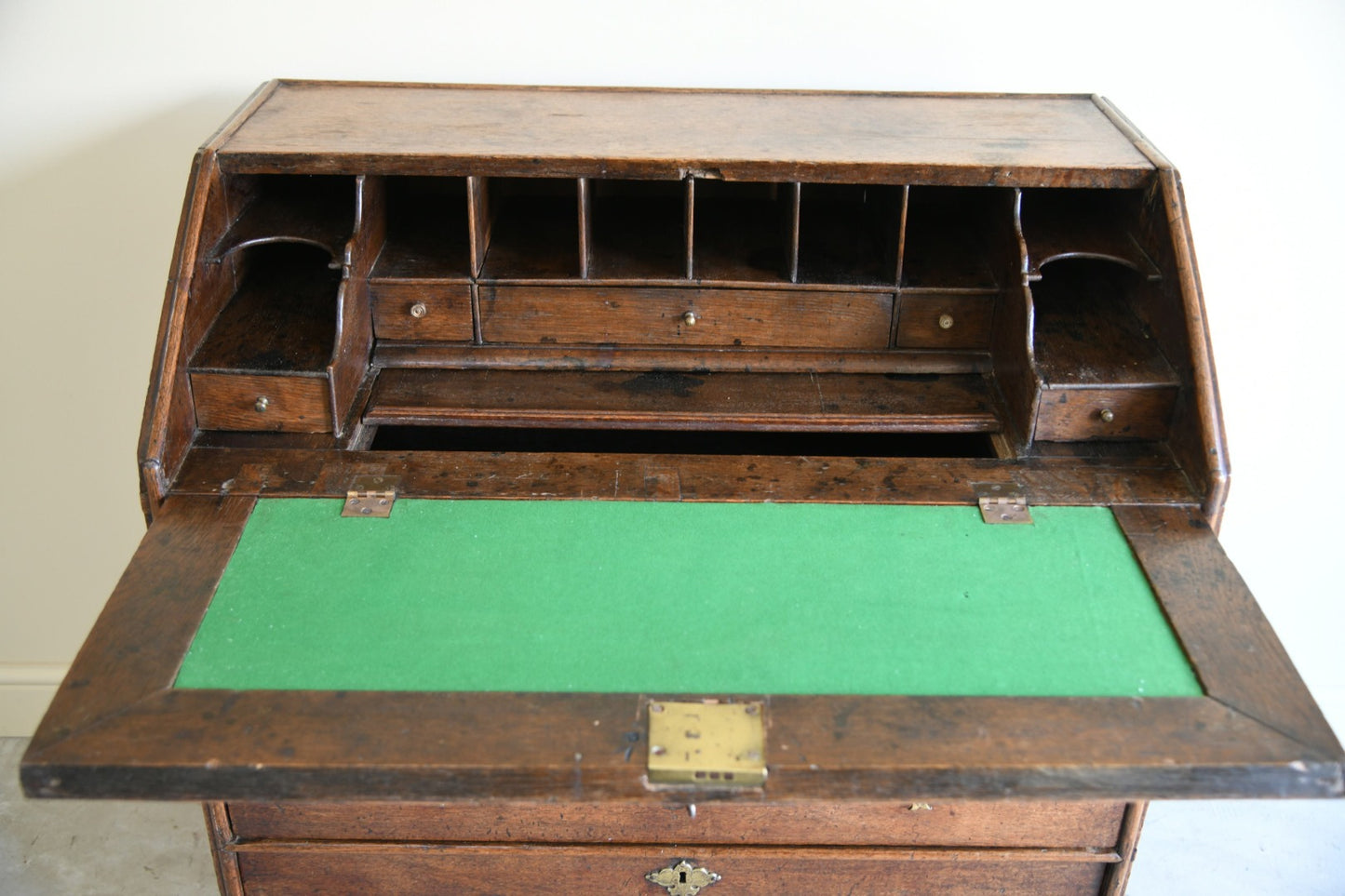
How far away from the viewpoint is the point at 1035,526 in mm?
1753

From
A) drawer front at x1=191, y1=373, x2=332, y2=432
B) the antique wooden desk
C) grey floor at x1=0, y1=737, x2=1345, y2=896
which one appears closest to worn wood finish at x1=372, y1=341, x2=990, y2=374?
the antique wooden desk

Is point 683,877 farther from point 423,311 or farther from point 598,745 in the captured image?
point 423,311

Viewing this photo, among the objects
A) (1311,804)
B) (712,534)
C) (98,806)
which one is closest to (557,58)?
(712,534)

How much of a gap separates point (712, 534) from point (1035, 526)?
0.48 m

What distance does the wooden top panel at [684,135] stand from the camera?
189 cm

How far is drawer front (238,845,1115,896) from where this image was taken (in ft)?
6.06

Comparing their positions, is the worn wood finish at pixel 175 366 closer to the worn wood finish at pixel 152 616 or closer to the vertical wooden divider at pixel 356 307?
the worn wood finish at pixel 152 616

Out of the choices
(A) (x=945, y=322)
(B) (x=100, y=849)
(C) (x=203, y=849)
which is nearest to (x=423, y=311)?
(A) (x=945, y=322)

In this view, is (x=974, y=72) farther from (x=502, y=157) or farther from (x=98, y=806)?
(x=98, y=806)

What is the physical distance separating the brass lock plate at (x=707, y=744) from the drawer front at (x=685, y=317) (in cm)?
87

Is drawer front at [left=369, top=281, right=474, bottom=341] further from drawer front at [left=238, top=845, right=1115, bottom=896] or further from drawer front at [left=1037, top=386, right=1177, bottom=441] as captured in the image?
drawer front at [left=1037, top=386, right=1177, bottom=441]

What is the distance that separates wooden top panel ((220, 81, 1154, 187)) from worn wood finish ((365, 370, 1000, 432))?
38cm

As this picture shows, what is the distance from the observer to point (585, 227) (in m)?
2.02

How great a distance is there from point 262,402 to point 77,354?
1.07m
